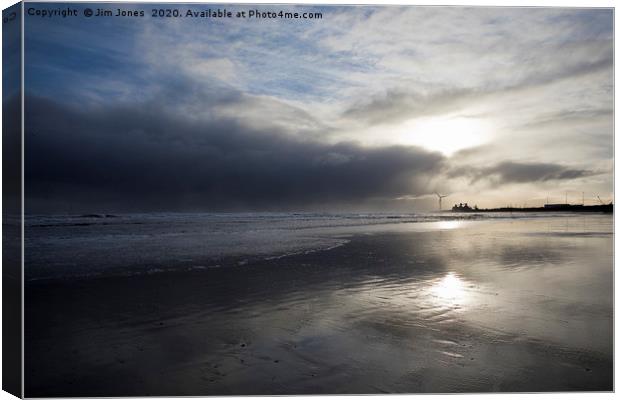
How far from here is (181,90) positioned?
16.8ft

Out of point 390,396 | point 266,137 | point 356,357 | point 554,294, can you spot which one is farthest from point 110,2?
point 554,294

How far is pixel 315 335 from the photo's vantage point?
4180 mm

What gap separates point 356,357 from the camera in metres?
3.82

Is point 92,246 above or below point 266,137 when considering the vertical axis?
below

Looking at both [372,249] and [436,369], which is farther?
[372,249]

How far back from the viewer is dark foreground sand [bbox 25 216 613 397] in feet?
11.9

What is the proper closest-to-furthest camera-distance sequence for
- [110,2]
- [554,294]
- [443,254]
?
[110,2]
[554,294]
[443,254]

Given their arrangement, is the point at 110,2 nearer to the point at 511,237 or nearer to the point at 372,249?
the point at 372,249

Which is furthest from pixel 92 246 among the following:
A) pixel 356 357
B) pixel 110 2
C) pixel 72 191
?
pixel 356 357

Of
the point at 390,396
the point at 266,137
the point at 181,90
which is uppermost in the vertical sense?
the point at 181,90

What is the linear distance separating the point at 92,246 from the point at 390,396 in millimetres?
8772

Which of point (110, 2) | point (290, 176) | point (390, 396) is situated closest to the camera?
point (390, 396)

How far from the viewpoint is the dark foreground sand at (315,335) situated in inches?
143

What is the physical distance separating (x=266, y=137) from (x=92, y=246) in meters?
6.36
